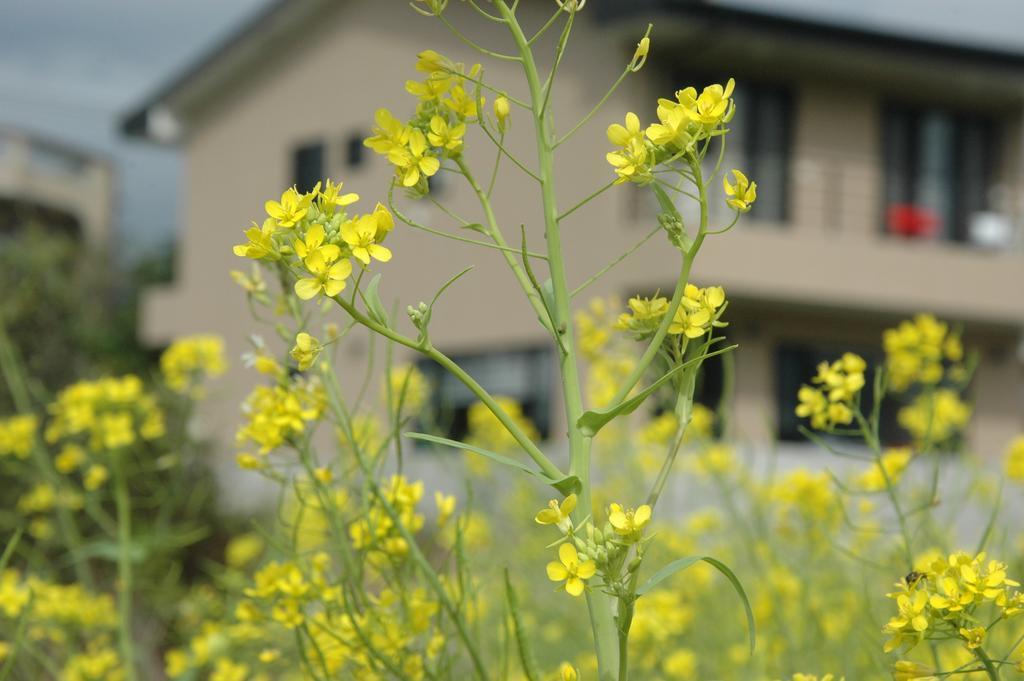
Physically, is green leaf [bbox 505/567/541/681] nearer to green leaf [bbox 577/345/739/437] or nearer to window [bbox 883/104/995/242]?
green leaf [bbox 577/345/739/437]

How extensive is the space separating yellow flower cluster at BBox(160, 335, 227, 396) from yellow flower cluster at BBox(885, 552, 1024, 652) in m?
2.73

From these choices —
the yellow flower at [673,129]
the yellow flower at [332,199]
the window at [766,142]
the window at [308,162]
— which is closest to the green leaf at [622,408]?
the yellow flower at [673,129]

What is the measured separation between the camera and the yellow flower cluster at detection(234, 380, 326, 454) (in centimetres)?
216

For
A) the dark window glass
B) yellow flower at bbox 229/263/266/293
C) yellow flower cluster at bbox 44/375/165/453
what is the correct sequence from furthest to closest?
the dark window glass < yellow flower cluster at bbox 44/375/165/453 < yellow flower at bbox 229/263/266/293

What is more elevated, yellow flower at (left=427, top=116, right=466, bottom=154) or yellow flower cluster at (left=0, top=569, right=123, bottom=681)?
yellow flower at (left=427, top=116, right=466, bottom=154)

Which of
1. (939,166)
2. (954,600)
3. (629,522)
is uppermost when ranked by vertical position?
(939,166)

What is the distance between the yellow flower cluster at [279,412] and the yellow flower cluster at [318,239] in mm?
751

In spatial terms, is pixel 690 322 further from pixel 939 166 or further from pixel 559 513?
pixel 939 166

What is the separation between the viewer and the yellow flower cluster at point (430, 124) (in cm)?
154

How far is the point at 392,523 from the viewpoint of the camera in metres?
2.12

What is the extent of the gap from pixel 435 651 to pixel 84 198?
28294mm

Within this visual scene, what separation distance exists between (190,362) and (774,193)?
1163 centimetres

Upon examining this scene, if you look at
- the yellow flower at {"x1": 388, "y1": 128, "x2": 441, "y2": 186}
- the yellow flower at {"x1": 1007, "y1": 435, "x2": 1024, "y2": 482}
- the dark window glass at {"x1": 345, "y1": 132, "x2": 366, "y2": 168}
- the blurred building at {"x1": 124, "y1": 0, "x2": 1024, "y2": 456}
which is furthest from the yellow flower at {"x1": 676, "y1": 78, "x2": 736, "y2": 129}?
the dark window glass at {"x1": 345, "y1": 132, "x2": 366, "y2": 168}

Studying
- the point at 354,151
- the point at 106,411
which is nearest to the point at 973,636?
the point at 106,411
